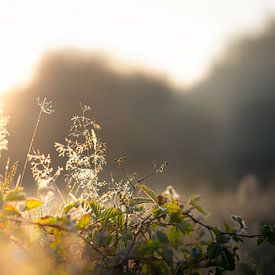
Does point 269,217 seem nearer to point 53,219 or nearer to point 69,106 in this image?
point 53,219

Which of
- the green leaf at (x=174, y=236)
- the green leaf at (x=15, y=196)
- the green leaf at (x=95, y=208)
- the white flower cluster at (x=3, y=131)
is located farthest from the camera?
the white flower cluster at (x=3, y=131)

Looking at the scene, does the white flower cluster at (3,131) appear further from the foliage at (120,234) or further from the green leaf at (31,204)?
the green leaf at (31,204)

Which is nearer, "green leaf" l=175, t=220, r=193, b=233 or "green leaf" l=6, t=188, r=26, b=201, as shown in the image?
"green leaf" l=6, t=188, r=26, b=201

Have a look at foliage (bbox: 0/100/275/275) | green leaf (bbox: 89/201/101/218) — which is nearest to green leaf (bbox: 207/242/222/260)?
foliage (bbox: 0/100/275/275)

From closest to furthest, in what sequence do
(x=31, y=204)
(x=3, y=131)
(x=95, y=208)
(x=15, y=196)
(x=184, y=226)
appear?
(x=15, y=196) < (x=31, y=204) < (x=184, y=226) < (x=95, y=208) < (x=3, y=131)

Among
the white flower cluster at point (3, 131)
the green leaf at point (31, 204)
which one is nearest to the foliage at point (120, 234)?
the green leaf at point (31, 204)

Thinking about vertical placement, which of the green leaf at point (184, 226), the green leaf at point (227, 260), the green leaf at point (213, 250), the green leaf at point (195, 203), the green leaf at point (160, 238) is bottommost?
the green leaf at point (227, 260)

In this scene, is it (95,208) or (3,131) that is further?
(3,131)

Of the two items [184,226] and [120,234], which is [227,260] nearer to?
[184,226]

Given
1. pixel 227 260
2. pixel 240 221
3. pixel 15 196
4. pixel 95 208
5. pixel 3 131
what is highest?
pixel 3 131

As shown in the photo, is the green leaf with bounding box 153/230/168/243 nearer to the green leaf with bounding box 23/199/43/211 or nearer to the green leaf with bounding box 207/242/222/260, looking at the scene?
the green leaf with bounding box 207/242/222/260

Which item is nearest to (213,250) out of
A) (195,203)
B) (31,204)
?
(195,203)

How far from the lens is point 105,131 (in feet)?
53.5

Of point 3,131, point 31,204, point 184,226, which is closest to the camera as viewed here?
point 31,204
